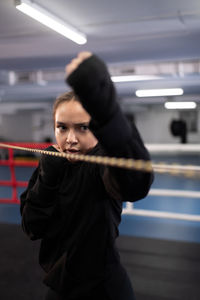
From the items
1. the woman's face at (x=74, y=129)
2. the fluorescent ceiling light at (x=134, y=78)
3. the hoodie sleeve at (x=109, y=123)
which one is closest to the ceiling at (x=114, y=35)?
the fluorescent ceiling light at (x=134, y=78)

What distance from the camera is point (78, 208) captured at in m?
0.81

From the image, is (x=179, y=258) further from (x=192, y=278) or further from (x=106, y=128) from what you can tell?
(x=106, y=128)

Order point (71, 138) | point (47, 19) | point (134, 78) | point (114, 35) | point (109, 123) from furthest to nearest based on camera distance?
1. point (134, 78)
2. point (114, 35)
3. point (47, 19)
4. point (71, 138)
5. point (109, 123)

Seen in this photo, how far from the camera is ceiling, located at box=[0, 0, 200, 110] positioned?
13.0 feet

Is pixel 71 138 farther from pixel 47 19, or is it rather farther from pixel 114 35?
pixel 114 35

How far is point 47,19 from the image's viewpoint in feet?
12.6

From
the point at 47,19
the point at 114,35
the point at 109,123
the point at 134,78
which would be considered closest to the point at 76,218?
the point at 109,123

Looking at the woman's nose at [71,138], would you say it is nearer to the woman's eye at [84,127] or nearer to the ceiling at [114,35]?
the woman's eye at [84,127]

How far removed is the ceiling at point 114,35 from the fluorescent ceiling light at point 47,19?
0.39 ft

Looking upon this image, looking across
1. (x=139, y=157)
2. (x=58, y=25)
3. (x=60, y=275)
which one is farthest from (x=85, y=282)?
(x=58, y=25)

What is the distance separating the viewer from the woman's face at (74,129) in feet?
2.57

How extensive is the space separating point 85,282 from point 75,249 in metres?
0.09

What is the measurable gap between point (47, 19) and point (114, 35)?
154 centimetres

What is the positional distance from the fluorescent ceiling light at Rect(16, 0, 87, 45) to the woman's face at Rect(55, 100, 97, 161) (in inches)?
117
